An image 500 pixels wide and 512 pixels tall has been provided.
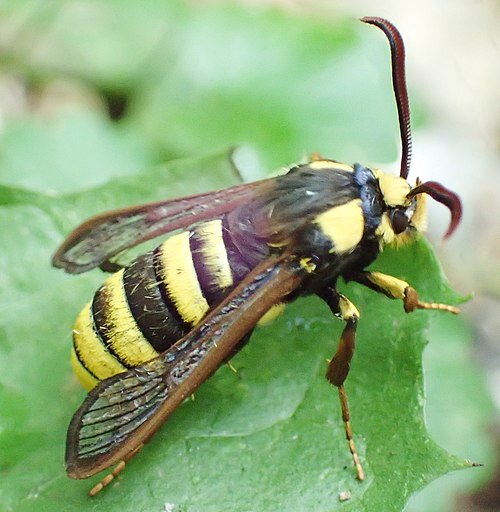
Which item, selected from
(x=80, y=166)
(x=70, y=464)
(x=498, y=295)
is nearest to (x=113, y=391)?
(x=70, y=464)

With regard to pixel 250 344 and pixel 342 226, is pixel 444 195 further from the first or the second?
pixel 250 344

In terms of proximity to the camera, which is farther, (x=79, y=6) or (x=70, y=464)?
(x=79, y=6)

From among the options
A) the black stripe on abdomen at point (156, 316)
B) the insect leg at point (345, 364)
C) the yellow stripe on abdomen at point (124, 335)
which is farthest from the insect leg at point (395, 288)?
the yellow stripe on abdomen at point (124, 335)

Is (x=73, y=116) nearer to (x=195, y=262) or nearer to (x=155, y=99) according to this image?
(x=155, y=99)

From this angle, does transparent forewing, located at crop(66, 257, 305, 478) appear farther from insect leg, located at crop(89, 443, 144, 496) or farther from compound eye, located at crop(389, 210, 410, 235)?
compound eye, located at crop(389, 210, 410, 235)

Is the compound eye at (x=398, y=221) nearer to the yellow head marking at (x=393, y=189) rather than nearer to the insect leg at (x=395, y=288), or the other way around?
the yellow head marking at (x=393, y=189)

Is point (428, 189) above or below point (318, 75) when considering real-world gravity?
above

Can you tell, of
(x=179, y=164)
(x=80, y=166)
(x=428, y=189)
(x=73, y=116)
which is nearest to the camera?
(x=428, y=189)
